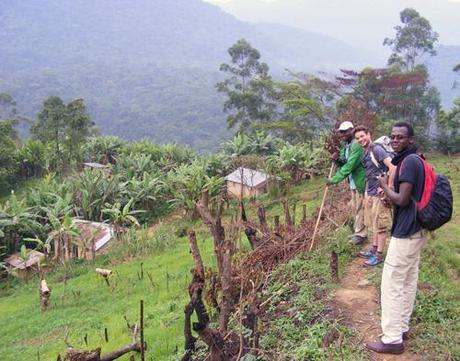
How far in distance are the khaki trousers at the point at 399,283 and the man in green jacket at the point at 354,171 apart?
1.81 meters

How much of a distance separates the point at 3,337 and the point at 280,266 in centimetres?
483

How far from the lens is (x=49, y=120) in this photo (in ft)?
69.4

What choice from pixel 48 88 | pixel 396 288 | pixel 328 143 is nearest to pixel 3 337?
pixel 328 143

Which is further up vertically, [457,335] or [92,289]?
[457,335]

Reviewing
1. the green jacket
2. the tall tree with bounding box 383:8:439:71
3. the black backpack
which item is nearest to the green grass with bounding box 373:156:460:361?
the black backpack

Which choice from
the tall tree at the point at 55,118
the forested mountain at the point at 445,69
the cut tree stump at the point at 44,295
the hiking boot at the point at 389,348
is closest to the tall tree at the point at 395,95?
the tall tree at the point at 55,118

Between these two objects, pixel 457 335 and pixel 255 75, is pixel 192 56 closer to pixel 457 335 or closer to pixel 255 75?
pixel 255 75

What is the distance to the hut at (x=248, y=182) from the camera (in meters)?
15.2

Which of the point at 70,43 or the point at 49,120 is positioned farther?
the point at 70,43

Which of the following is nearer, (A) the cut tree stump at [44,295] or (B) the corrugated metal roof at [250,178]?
(A) the cut tree stump at [44,295]

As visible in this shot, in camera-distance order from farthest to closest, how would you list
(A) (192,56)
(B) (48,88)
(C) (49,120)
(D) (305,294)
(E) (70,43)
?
(A) (192,56) → (E) (70,43) → (B) (48,88) → (C) (49,120) → (D) (305,294)

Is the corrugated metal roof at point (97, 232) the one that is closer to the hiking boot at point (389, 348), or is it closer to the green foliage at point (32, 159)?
the hiking boot at point (389, 348)

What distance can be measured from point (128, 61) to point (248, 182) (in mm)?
125627

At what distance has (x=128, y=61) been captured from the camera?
13350cm
